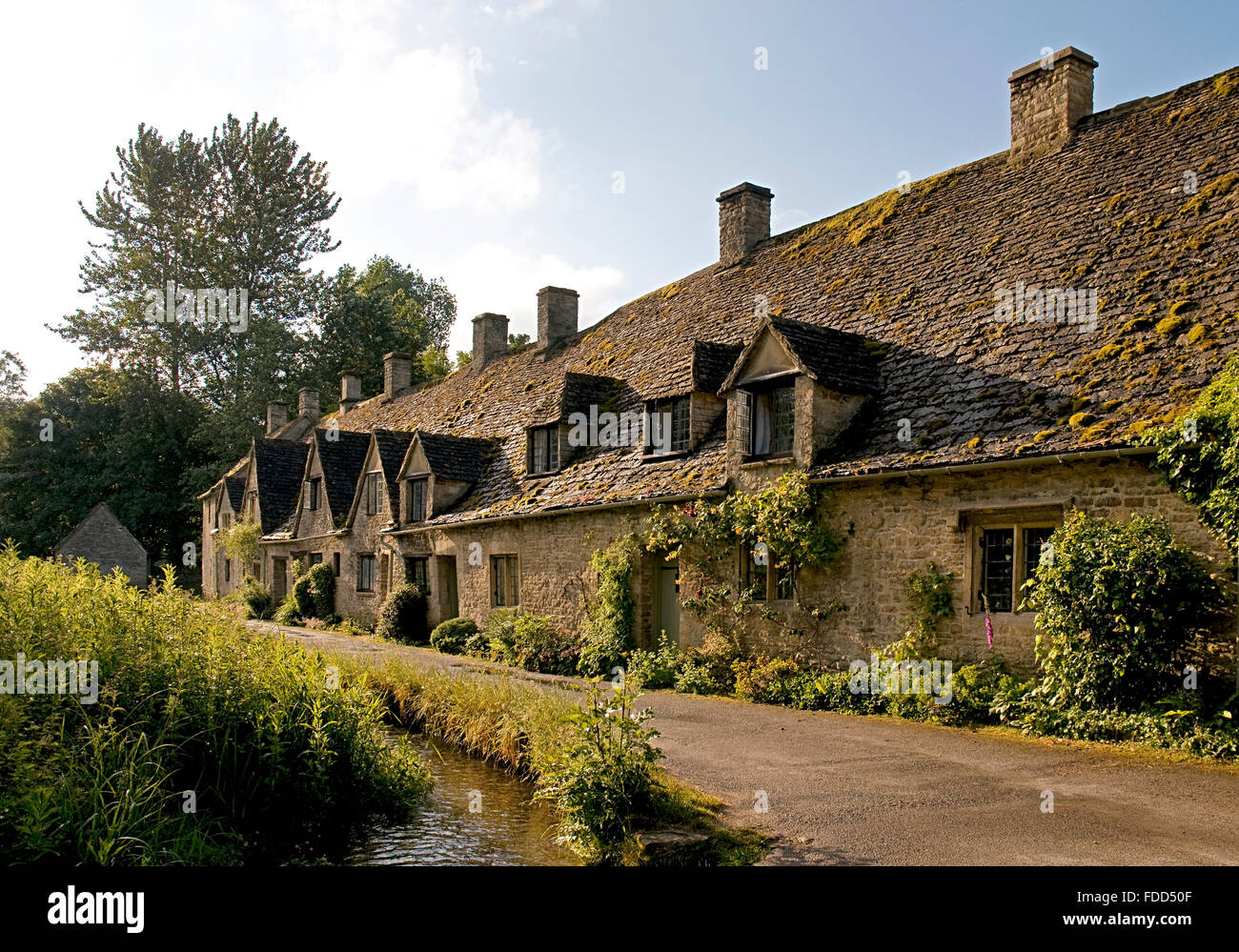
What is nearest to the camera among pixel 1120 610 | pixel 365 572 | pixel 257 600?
pixel 1120 610

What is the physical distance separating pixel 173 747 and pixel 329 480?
75.9 ft

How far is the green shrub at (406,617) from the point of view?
2381cm

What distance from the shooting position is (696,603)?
15.9 metres

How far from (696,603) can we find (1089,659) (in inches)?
264

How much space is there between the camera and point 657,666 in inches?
A: 623

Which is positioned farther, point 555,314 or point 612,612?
point 555,314

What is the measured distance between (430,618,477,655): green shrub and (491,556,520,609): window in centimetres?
83

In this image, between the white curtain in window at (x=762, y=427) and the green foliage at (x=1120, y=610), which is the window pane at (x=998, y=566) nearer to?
the green foliage at (x=1120, y=610)

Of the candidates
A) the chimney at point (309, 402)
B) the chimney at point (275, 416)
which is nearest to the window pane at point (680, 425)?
the chimney at point (309, 402)

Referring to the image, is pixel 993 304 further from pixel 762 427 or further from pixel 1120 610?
pixel 1120 610

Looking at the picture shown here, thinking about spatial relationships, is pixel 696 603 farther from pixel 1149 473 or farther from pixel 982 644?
pixel 1149 473

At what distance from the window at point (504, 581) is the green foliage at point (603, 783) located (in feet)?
41.4

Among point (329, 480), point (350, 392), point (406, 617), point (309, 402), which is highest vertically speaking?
point (350, 392)

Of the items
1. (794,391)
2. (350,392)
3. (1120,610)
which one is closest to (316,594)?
(350,392)
